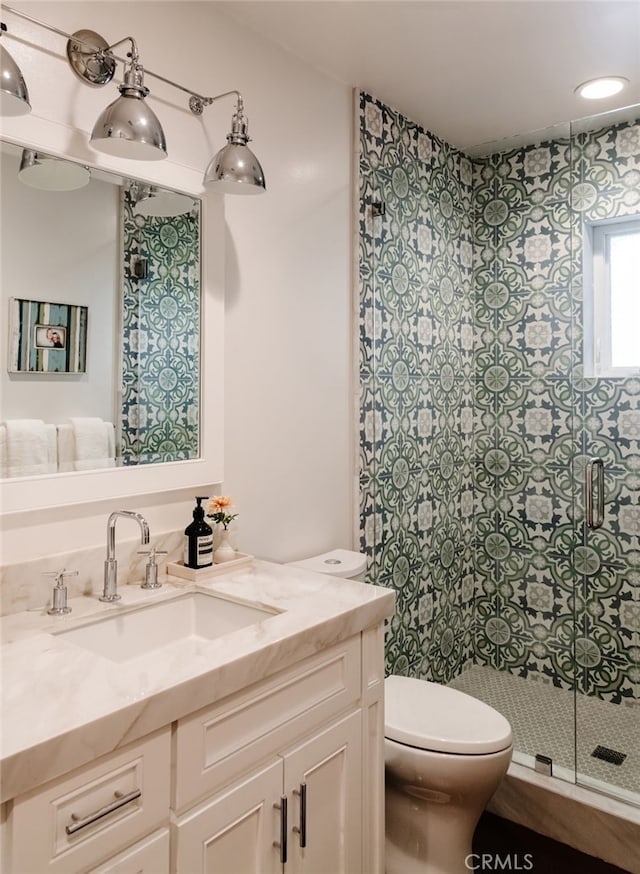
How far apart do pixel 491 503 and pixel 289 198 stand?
5.04 feet

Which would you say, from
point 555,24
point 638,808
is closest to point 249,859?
point 638,808

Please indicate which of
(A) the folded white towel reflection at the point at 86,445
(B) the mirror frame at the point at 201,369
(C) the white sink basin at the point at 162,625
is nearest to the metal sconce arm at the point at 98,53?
(B) the mirror frame at the point at 201,369

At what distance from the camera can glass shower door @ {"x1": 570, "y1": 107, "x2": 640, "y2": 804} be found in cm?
223

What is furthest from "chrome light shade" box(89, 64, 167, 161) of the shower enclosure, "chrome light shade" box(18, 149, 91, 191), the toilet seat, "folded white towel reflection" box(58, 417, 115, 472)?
the toilet seat

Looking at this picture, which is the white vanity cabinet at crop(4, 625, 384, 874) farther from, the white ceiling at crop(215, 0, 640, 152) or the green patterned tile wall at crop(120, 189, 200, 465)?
the white ceiling at crop(215, 0, 640, 152)

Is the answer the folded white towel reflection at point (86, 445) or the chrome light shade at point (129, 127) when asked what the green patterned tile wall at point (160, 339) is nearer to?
the folded white towel reflection at point (86, 445)

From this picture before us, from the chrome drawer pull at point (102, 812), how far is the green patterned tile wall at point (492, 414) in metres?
1.48

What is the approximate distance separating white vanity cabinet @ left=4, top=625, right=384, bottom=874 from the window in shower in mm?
1406

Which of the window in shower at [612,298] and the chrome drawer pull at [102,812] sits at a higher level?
the window in shower at [612,298]

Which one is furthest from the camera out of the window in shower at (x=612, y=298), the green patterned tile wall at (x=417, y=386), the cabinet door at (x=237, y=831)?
the green patterned tile wall at (x=417, y=386)

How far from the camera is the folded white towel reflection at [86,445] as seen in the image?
1459 millimetres

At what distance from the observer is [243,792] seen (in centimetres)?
116

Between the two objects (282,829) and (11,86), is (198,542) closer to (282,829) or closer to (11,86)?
(282,829)

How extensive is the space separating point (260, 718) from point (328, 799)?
329mm
